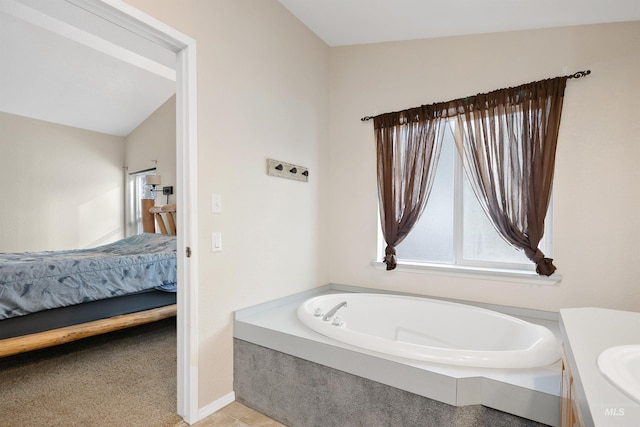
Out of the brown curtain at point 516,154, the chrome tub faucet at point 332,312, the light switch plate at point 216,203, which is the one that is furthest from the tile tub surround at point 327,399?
the brown curtain at point 516,154

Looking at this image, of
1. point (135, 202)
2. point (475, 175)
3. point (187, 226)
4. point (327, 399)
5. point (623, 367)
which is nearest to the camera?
point (623, 367)

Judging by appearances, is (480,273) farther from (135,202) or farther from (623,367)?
(135,202)

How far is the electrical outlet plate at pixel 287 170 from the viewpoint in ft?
7.83

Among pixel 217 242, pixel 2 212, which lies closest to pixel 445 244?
pixel 217 242

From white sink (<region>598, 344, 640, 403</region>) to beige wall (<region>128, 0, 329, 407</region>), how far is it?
1763 millimetres

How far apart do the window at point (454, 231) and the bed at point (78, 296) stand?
2334mm

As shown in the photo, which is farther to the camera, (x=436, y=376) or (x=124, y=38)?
(x=124, y=38)

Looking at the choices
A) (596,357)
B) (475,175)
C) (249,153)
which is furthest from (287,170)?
(596,357)

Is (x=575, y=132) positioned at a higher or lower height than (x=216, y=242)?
higher

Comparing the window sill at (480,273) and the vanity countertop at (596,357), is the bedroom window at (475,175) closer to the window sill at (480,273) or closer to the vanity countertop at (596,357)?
the window sill at (480,273)

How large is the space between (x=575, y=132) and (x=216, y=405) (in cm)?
277

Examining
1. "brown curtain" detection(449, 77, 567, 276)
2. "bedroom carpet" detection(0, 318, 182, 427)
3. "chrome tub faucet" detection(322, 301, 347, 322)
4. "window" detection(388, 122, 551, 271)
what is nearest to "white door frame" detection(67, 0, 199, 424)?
"bedroom carpet" detection(0, 318, 182, 427)

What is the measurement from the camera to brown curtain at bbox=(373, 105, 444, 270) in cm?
256

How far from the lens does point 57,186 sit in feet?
16.1
